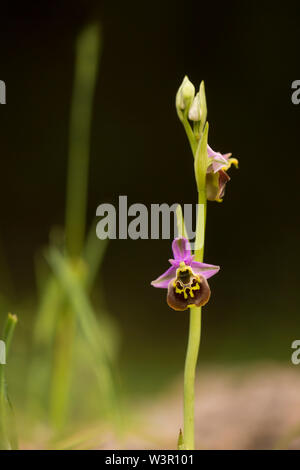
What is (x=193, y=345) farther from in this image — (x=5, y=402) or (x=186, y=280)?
(x=5, y=402)

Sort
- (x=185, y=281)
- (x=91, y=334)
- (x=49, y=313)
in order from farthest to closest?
1. (x=49, y=313)
2. (x=91, y=334)
3. (x=185, y=281)

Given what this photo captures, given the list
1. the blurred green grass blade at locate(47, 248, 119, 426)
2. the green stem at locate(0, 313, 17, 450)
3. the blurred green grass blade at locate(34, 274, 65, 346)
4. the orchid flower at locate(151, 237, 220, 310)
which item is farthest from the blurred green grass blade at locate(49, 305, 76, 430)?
the orchid flower at locate(151, 237, 220, 310)

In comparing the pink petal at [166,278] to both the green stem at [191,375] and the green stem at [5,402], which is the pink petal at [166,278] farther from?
the green stem at [5,402]

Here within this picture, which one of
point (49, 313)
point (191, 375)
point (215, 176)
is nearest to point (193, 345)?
point (191, 375)

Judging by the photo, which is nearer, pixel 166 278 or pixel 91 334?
pixel 166 278

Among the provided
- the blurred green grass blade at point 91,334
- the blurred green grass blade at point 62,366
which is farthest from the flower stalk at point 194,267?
the blurred green grass blade at point 62,366

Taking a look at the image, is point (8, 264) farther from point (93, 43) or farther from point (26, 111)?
point (93, 43)

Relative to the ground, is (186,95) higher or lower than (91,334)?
higher
